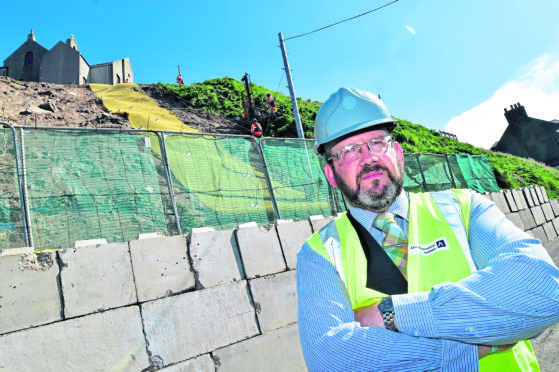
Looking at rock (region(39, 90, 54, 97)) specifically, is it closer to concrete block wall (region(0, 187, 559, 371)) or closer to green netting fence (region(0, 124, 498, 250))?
green netting fence (region(0, 124, 498, 250))

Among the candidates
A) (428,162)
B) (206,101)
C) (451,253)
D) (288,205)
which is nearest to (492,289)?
(451,253)

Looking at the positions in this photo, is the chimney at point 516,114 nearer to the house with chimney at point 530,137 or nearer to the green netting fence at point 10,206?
the house with chimney at point 530,137

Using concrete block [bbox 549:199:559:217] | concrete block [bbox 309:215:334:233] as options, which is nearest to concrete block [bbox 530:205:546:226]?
concrete block [bbox 549:199:559:217]

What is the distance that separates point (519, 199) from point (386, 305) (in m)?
13.5

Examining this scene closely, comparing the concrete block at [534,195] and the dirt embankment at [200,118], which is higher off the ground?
the dirt embankment at [200,118]

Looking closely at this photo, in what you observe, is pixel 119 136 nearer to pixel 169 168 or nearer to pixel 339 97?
pixel 169 168

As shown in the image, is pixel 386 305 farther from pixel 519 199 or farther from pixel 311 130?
pixel 311 130

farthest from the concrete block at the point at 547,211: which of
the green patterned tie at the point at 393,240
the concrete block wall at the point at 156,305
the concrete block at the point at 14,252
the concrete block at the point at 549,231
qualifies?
the concrete block at the point at 14,252

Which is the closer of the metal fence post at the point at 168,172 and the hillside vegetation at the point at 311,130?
the metal fence post at the point at 168,172

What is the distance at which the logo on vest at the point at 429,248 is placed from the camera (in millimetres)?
1384

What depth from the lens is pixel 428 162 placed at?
10125 millimetres

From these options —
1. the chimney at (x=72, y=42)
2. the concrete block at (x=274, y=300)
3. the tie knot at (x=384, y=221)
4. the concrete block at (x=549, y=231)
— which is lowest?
the concrete block at (x=549, y=231)

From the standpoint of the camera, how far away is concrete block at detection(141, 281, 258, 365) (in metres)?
3.40

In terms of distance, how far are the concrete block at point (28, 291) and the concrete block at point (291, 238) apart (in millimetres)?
2733
